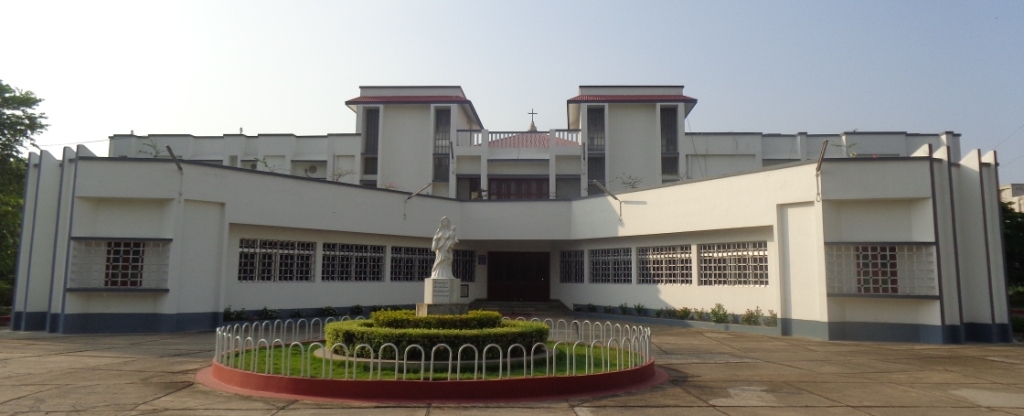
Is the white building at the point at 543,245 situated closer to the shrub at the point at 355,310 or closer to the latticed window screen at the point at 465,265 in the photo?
the latticed window screen at the point at 465,265

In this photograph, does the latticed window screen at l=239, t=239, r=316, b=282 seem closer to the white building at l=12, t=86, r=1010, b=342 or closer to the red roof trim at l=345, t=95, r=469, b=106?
the white building at l=12, t=86, r=1010, b=342

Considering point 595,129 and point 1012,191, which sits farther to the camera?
point 1012,191

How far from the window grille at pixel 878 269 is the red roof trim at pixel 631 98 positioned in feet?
46.2

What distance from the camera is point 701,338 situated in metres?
16.0

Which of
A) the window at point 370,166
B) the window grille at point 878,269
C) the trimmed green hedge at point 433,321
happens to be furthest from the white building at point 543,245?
the window at point 370,166

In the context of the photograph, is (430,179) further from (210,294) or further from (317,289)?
(210,294)

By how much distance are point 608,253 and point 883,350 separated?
9390 mm

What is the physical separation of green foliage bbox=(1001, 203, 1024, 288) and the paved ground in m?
8.17

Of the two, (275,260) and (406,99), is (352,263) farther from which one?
(406,99)

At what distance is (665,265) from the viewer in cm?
1998

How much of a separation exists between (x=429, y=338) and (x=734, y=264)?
36.3 ft

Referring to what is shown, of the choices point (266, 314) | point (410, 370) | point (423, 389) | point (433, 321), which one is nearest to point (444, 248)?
point (433, 321)

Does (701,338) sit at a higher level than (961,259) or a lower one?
lower

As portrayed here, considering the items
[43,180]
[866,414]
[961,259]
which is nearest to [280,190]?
[43,180]
